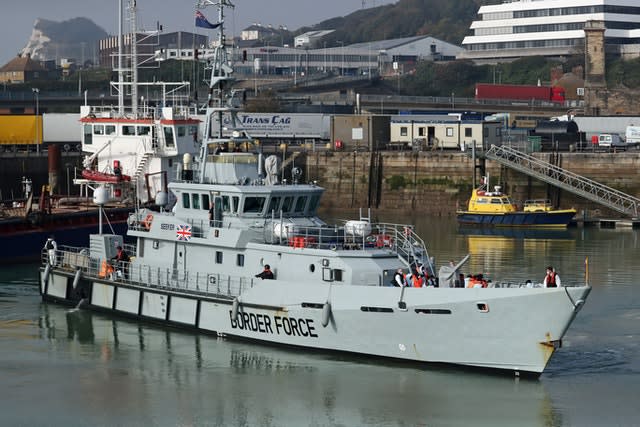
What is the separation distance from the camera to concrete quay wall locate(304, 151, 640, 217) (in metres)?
68.7

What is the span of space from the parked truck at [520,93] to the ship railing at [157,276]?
8642cm

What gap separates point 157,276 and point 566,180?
38881mm

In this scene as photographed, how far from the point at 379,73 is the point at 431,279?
5646 inches

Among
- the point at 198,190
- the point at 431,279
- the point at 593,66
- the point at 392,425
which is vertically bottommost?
the point at 392,425

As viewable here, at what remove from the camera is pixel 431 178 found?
2906 inches

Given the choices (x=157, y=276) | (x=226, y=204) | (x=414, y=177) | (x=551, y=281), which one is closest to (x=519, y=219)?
(x=414, y=177)

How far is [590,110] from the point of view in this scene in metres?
115

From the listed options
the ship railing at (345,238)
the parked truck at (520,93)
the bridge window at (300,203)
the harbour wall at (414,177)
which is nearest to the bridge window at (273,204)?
the ship railing at (345,238)

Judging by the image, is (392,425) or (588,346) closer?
(392,425)

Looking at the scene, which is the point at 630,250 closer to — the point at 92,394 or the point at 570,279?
the point at 570,279

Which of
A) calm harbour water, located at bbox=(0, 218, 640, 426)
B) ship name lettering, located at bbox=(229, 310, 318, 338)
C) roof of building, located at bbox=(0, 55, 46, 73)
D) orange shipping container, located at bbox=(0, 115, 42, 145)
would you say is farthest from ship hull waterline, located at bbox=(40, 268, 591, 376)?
roof of building, located at bbox=(0, 55, 46, 73)

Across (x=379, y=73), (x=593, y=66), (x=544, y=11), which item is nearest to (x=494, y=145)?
(x=593, y=66)

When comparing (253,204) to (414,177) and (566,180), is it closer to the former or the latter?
(566,180)

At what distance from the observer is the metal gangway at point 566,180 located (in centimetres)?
6625
